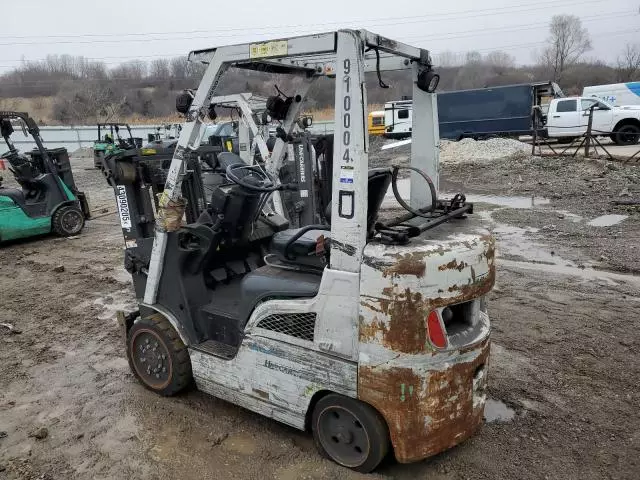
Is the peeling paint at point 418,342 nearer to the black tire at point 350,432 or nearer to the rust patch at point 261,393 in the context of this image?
the black tire at point 350,432

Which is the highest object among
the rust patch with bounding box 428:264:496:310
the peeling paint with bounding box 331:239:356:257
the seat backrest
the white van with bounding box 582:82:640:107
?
the white van with bounding box 582:82:640:107

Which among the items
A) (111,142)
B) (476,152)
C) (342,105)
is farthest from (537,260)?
(111,142)

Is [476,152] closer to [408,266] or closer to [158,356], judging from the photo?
[158,356]

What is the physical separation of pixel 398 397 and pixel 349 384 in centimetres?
31

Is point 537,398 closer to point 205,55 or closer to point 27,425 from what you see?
point 205,55

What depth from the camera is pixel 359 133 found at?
282 cm

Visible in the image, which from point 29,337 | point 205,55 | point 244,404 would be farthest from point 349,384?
point 29,337

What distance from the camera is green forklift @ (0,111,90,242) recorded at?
32.7 ft

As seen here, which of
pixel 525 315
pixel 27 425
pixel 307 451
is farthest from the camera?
pixel 525 315

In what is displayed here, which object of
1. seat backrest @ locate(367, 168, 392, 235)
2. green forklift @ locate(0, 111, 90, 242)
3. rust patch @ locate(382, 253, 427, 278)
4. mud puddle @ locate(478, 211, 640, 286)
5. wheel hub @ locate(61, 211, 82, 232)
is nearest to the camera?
rust patch @ locate(382, 253, 427, 278)

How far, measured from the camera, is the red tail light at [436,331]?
2.90 metres

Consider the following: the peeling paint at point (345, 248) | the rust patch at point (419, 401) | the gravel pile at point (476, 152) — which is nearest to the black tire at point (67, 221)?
the peeling paint at point (345, 248)

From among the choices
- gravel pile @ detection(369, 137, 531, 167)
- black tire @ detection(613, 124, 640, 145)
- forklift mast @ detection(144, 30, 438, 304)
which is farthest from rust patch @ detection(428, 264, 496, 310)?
black tire @ detection(613, 124, 640, 145)

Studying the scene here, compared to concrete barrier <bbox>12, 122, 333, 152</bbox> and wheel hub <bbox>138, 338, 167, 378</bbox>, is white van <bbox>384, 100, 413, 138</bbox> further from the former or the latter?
wheel hub <bbox>138, 338, 167, 378</bbox>
